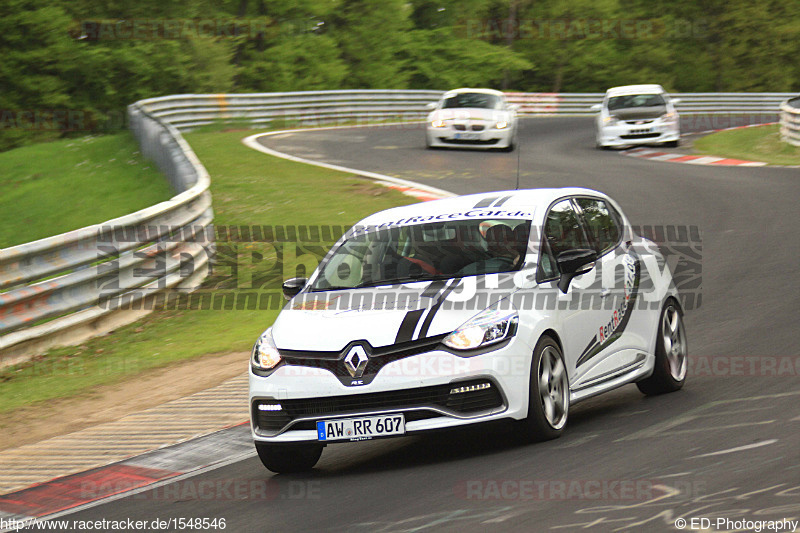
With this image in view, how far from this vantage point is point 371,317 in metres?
6.95

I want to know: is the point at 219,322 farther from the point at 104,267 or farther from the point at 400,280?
the point at 400,280

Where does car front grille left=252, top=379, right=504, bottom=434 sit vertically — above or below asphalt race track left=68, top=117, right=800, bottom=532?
above

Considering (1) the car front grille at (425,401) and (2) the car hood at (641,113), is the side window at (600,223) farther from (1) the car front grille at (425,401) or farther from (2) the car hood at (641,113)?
(2) the car hood at (641,113)

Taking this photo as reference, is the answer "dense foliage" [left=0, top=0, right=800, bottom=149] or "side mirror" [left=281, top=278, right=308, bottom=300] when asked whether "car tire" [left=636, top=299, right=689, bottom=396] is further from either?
"dense foliage" [left=0, top=0, right=800, bottom=149]

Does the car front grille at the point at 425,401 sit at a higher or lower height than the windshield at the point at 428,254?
lower

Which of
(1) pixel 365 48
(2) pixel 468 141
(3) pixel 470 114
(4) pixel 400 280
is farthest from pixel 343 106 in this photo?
(4) pixel 400 280

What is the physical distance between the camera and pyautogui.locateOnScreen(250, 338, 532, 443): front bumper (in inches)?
262

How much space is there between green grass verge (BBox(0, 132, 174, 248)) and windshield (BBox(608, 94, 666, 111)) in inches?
495

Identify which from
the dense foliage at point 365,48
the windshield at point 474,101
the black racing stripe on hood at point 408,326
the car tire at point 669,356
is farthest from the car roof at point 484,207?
the dense foliage at point 365,48

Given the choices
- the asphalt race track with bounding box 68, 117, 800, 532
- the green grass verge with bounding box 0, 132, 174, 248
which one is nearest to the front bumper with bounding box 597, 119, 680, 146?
the green grass verge with bounding box 0, 132, 174, 248

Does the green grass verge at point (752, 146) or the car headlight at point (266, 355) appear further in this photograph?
the green grass verge at point (752, 146)

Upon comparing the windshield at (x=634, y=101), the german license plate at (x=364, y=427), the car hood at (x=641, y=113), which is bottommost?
the car hood at (x=641, y=113)

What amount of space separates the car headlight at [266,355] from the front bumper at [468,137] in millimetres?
20681

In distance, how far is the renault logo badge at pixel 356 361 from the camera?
672cm
